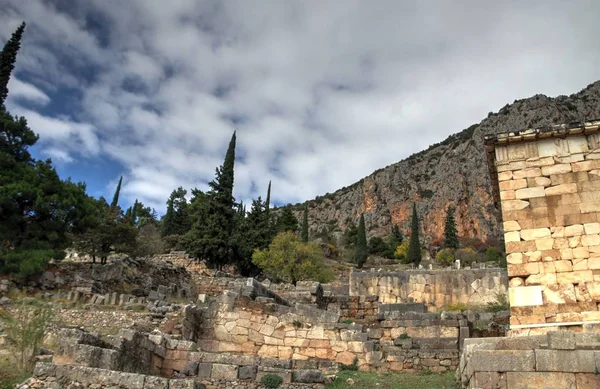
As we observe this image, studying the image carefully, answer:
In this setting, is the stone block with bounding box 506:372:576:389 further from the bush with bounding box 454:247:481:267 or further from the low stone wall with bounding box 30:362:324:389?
the bush with bounding box 454:247:481:267

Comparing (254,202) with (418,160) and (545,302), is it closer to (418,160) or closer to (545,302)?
(545,302)

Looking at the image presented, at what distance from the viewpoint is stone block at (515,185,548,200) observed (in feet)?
31.1

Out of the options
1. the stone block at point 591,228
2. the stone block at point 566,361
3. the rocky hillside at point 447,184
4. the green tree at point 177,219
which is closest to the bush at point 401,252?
the rocky hillside at point 447,184

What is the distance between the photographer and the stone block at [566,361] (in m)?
7.01

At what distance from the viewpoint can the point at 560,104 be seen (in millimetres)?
87750

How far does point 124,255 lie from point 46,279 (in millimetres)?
9423

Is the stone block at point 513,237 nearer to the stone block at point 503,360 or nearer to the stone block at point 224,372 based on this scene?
the stone block at point 503,360

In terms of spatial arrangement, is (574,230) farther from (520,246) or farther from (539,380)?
(539,380)

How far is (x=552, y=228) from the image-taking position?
359 inches

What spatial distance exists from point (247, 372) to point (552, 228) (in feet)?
21.5

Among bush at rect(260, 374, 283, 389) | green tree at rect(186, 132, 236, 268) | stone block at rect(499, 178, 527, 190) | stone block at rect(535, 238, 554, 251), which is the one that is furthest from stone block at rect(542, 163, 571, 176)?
green tree at rect(186, 132, 236, 268)

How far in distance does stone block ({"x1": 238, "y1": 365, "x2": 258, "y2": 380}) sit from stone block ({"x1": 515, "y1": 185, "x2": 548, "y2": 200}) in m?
6.33

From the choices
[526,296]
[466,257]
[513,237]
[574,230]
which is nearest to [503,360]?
[526,296]

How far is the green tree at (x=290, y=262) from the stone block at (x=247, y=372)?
23831 mm
